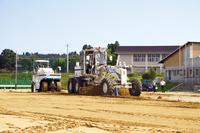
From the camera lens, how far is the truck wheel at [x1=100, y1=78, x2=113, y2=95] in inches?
1320

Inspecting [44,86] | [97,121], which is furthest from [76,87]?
[97,121]

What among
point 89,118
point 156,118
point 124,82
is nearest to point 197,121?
point 156,118

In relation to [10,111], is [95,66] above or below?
above

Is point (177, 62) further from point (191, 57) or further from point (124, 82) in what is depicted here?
point (124, 82)

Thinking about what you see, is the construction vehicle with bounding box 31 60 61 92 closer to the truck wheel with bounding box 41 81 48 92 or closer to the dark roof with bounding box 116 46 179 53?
the truck wheel with bounding box 41 81 48 92

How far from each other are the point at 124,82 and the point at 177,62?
167ft

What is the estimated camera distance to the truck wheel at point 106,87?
110 ft

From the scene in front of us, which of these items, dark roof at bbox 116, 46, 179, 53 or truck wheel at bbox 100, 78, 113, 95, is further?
dark roof at bbox 116, 46, 179, 53

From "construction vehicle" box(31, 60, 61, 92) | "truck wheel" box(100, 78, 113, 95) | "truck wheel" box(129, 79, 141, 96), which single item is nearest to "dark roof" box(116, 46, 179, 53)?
"construction vehicle" box(31, 60, 61, 92)

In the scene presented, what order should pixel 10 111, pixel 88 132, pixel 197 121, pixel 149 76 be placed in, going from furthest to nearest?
pixel 149 76, pixel 10 111, pixel 197 121, pixel 88 132

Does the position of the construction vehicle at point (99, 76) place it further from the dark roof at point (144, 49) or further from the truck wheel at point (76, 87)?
the dark roof at point (144, 49)

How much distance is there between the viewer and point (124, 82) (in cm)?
3488

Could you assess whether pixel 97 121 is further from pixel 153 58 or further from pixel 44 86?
pixel 153 58

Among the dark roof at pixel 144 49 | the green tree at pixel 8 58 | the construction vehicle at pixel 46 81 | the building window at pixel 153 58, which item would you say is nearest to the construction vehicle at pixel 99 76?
the construction vehicle at pixel 46 81
